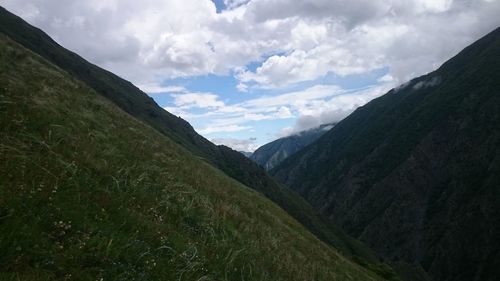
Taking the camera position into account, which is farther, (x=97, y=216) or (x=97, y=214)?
(x=97, y=214)

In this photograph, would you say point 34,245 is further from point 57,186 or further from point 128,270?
point 57,186

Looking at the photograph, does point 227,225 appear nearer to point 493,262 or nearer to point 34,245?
point 34,245

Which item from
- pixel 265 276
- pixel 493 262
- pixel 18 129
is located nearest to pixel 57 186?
pixel 18 129

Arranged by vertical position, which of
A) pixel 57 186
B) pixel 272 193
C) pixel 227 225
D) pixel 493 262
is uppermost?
pixel 57 186

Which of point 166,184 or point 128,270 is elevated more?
point 166,184

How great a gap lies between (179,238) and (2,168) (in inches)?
139

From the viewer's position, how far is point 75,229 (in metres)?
6.66

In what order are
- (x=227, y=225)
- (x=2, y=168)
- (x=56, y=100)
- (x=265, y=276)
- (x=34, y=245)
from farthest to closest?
1. (x=56, y=100)
2. (x=227, y=225)
3. (x=265, y=276)
4. (x=2, y=168)
5. (x=34, y=245)

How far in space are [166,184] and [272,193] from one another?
16412 cm

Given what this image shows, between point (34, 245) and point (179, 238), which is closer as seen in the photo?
point (34, 245)

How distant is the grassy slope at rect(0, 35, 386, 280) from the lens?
595 cm

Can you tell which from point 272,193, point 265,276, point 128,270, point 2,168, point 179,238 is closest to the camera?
point 128,270

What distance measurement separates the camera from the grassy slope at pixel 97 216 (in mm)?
5945

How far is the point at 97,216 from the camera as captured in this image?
7.41 m
